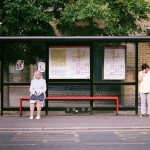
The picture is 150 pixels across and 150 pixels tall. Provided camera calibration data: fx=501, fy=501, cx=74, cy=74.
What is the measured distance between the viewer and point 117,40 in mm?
15250

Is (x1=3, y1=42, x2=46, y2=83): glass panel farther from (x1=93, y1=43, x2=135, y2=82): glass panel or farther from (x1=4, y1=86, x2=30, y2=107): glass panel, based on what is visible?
(x1=93, y1=43, x2=135, y2=82): glass panel

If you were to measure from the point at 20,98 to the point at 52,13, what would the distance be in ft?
10.2

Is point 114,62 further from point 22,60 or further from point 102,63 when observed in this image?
point 22,60

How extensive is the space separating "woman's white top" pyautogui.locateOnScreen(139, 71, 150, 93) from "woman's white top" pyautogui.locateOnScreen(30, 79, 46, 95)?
3.08 metres

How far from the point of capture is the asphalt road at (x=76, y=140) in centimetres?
1018

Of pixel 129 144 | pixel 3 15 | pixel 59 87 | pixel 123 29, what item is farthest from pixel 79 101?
pixel 129 144

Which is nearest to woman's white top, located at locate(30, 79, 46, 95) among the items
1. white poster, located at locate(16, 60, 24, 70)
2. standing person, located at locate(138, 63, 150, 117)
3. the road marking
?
white poster, located at locate(16, 60, 24, 70)

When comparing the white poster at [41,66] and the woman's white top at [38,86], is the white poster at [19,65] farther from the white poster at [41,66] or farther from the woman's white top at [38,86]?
the woman's white top at [38,86]

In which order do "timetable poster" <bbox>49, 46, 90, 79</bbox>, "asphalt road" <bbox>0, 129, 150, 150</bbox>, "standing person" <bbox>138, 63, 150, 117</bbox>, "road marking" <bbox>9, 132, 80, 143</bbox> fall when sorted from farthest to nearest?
"timetable poster" <bbox>49, 46, 90, 79</bbox> → "standing person" <bbox>138, 63, 150, 117</bbox> → "road marking" <bbox>9, 132, 80, 143</bbox> → "asphalt road" <bbox>0, 129, 150, 150</bbox>

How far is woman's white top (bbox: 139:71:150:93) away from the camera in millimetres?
15773

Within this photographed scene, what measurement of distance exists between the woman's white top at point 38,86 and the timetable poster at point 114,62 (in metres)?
2.05

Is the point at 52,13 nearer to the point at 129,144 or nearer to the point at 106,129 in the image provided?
the point at 106,129

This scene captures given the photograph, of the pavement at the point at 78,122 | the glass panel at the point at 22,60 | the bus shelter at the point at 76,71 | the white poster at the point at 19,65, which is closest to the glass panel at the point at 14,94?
the bus shelter at the point at 76,71

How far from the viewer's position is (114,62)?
1596 centimetres
